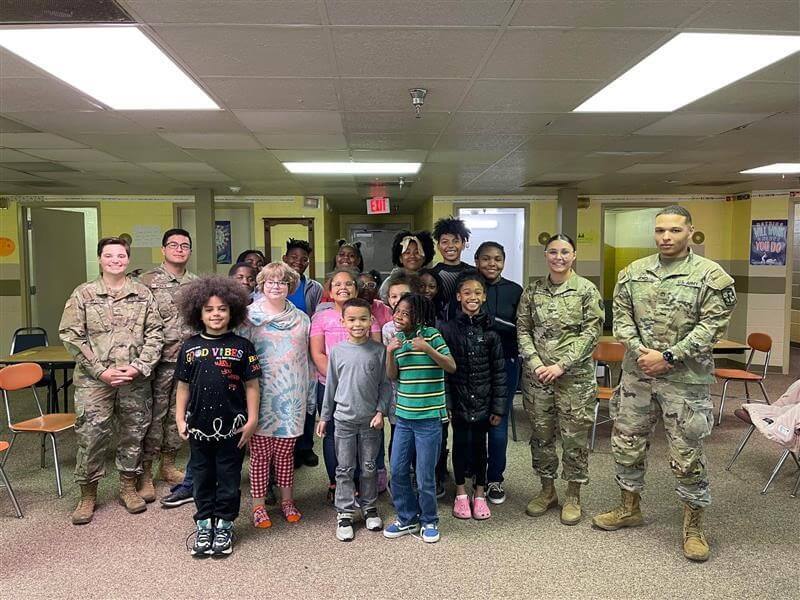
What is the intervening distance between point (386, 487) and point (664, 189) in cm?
591

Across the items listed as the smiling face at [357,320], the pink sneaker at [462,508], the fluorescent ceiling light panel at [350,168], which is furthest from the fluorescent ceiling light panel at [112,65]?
the pink sneaker at [462,508]

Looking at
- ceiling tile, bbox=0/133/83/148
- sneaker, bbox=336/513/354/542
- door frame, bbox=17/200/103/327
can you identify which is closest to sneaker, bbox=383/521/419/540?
sneaker, bbox=336/513/354/542

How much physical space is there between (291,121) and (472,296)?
1767 mm

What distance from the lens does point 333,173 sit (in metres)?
5.70

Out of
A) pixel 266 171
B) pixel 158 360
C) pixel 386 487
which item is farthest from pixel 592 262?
pixel 158 360

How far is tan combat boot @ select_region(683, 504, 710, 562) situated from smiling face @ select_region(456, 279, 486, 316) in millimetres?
1427

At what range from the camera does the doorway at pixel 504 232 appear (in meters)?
8.10

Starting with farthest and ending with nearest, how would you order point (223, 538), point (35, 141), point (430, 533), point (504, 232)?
1. point (504, 232)
2. point (35, 141)
3. point (430, 533)
4. point (223, 538)

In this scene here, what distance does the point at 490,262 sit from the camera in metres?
Answer: 3.15

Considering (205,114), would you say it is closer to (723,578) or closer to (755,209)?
(723,578)

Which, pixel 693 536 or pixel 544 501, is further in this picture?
pixel 544 501

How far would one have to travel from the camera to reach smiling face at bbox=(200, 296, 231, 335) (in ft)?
8.46

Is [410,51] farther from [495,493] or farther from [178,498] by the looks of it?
[178,498]

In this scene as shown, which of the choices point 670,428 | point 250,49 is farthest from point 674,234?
point 250,49
